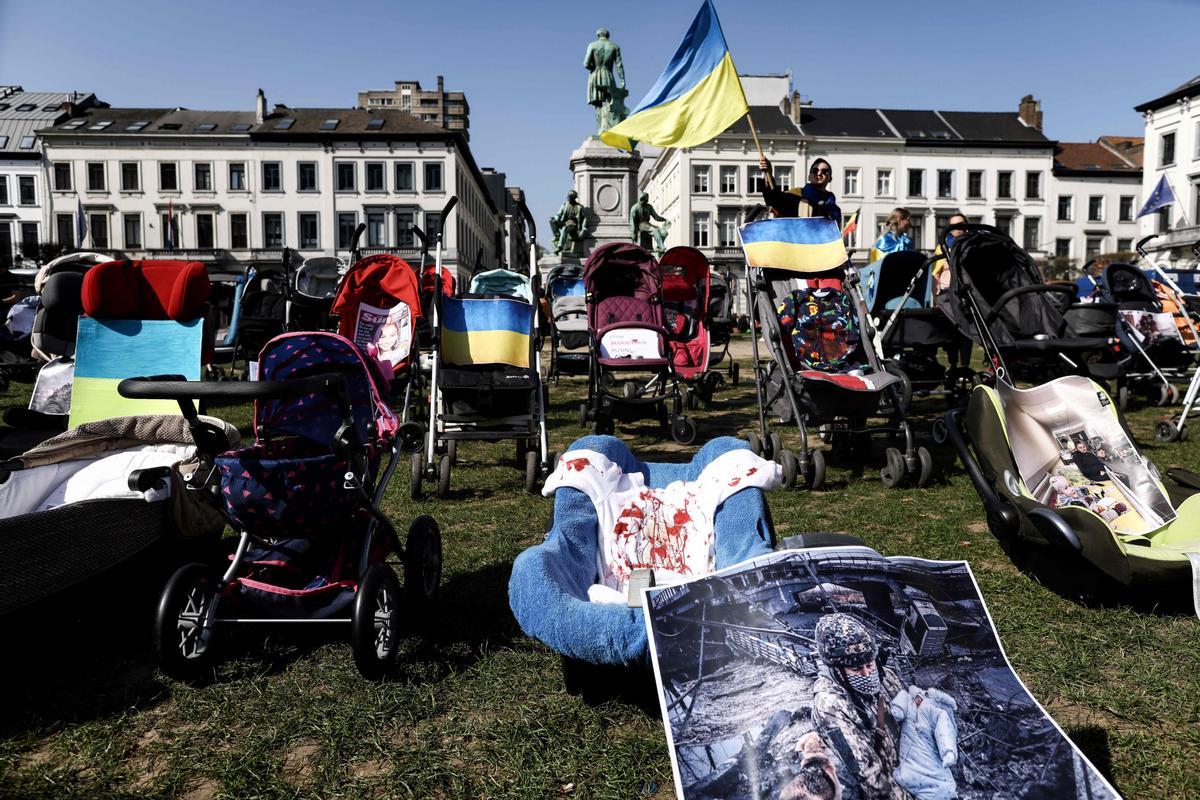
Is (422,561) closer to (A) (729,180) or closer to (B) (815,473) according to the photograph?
(B) (815,473)

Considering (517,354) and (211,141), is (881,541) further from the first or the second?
(211,141)

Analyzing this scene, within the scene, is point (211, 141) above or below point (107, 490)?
above

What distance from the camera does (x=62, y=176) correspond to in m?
47.3

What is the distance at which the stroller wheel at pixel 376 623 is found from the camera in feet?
8.66

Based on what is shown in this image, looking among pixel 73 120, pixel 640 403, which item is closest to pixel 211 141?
pixel 73 120

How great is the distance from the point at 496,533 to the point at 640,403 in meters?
2.63

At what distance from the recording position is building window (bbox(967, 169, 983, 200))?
5388 centimetres

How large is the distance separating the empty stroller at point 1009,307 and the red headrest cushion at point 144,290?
4.73m

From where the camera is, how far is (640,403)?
6.88 m

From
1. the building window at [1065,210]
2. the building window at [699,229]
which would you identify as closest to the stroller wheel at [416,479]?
the building window at [699,229]

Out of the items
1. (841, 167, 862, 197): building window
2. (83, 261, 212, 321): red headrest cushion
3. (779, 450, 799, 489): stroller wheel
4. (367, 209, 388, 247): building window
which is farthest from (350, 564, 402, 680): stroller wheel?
(841, 167, 862, 197): building window

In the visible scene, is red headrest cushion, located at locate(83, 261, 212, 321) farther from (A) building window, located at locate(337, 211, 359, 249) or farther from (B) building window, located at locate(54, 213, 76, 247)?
(B) building window, located at locate(54, 213, 76, 247)

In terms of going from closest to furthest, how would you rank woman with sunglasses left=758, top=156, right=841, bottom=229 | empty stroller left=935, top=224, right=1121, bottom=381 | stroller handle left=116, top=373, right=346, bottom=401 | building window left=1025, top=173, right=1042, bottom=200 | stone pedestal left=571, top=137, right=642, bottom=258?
stroller handle left=116, top=373, right=346, bottom=401, empty stroller left=935, top=224, right=1121, bottom=381, woman with sunglasses left=758, top=156, right=841, bottom=229, stone pedestal left=571, top=137, right=642, bottom=258, building window left=1025, top=173, right=1042, bottom=200

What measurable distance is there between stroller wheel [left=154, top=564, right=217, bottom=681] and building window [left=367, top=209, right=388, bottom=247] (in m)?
47.7
